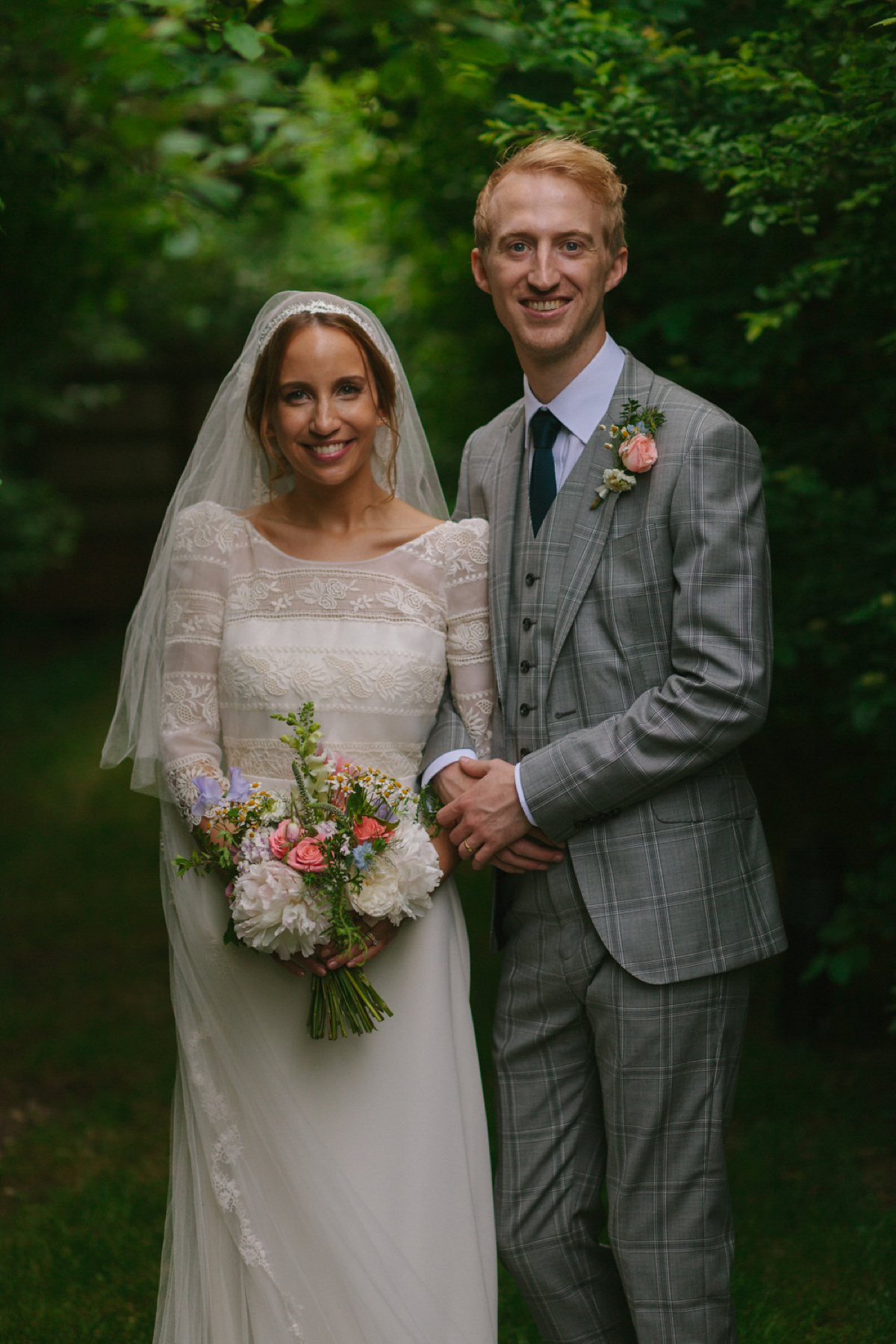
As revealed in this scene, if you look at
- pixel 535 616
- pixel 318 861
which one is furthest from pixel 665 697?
pixel 318 861

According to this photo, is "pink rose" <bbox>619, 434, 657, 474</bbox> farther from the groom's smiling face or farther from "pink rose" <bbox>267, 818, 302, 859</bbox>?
"pink rose" <bbox>267, 818, 302, 859</bbox>

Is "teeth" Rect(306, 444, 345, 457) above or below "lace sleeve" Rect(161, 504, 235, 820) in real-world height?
above

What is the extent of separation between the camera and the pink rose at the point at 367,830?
251cm

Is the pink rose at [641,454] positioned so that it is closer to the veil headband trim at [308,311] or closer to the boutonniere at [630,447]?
the boutonniere at [630,447]

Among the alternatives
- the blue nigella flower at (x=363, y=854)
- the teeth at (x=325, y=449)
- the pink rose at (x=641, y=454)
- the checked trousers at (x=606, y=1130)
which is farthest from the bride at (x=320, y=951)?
the pink rose at (x=641, y=454)

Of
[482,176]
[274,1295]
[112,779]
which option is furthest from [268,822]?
[112,779]

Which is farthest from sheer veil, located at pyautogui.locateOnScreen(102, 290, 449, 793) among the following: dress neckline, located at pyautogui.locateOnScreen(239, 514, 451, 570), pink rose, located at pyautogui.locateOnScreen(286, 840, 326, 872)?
pink rose, located at pyautogui.locateOnScreen(286, 840, 326, 872)

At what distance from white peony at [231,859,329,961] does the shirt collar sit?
3.56 feet

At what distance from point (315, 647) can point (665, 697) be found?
0.74 meters

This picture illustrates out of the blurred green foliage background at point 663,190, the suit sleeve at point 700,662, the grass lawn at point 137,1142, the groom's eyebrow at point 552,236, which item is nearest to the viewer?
the suit sleeve at point 700,662

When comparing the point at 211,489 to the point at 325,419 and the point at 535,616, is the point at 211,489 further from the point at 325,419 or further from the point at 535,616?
the point at 535,616

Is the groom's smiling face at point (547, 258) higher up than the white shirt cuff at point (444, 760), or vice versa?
the groom's smiling face at point (547, 258)

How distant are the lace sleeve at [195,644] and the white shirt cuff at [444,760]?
→ 0.44 metres

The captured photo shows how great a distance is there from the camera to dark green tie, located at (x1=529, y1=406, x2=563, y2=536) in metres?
2.82
